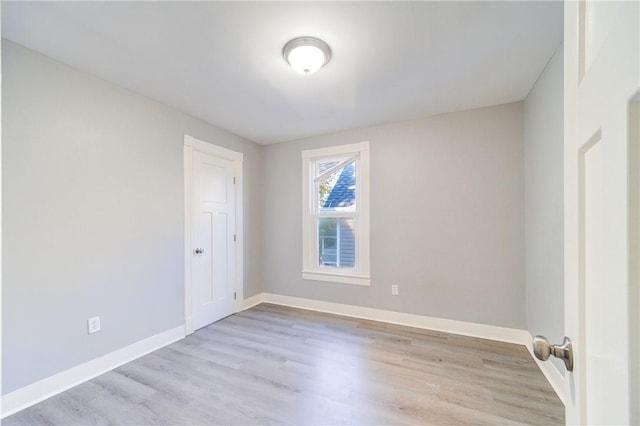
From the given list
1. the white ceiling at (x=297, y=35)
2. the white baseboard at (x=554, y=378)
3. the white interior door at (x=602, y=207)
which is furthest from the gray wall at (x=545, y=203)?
the white interior door at (x=602, y=207)

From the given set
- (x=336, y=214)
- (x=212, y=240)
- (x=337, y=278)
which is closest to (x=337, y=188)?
(x=336, y=214)

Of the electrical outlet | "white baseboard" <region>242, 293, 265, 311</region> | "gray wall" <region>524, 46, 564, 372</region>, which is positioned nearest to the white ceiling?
"gray wall" <region>524, 46, 564, 372</region>

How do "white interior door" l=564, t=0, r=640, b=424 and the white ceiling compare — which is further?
the white ceiling

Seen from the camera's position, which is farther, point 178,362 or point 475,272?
point 475,272

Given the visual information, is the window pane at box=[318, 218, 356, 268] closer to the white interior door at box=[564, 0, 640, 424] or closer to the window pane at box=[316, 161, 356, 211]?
the window pane at box=[316, 161, 356, 211]

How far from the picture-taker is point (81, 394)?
196cm

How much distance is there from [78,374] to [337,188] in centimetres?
311

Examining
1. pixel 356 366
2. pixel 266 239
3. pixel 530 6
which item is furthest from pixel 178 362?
pixel 530 6

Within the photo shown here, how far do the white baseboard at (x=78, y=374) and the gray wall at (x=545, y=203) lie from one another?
3.37 m

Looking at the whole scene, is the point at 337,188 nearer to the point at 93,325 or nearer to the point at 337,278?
the point at 337,278

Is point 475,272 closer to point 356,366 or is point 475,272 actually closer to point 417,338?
point 417,338

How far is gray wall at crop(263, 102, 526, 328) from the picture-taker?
278 centimetres

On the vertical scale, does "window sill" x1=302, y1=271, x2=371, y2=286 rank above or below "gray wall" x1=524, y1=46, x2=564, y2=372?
below

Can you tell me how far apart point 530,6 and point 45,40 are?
3027mm
